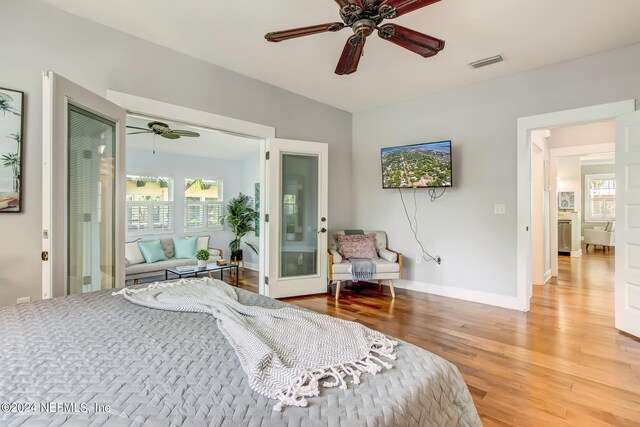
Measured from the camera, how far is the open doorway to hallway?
14.8 ft

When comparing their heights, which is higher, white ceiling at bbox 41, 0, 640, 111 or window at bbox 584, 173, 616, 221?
white ceiling at bbox 41, 0, 640, 111

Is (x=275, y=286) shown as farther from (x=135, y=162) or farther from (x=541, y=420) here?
(x=135, y=162)

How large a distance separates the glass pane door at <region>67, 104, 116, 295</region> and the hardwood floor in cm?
213

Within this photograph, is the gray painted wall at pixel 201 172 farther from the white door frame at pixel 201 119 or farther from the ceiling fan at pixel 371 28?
the ceiling fan at pixel 371 28

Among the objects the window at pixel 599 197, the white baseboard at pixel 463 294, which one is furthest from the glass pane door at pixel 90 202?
the window at pixel 599 197

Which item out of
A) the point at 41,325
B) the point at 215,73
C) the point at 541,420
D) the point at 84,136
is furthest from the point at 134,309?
the point at 215,73

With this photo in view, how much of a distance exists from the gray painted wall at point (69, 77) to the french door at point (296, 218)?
27.1 inches

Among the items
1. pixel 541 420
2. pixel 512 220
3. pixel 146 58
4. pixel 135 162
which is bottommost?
pixel 541 420

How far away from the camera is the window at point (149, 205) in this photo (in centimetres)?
568

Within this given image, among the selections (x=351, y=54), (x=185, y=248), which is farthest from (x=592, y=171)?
(x=185, y=248)

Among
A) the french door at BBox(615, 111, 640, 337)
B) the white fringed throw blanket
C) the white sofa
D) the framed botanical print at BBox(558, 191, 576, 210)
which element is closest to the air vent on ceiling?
the french door at BBox(615, 111, 640, 337)

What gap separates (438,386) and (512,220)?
3196 mm

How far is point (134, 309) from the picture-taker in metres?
1.39

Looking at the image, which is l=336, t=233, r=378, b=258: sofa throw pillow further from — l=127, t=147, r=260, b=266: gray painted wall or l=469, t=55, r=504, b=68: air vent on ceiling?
l=127, t=147, r=260, b=266: gray painted wall
